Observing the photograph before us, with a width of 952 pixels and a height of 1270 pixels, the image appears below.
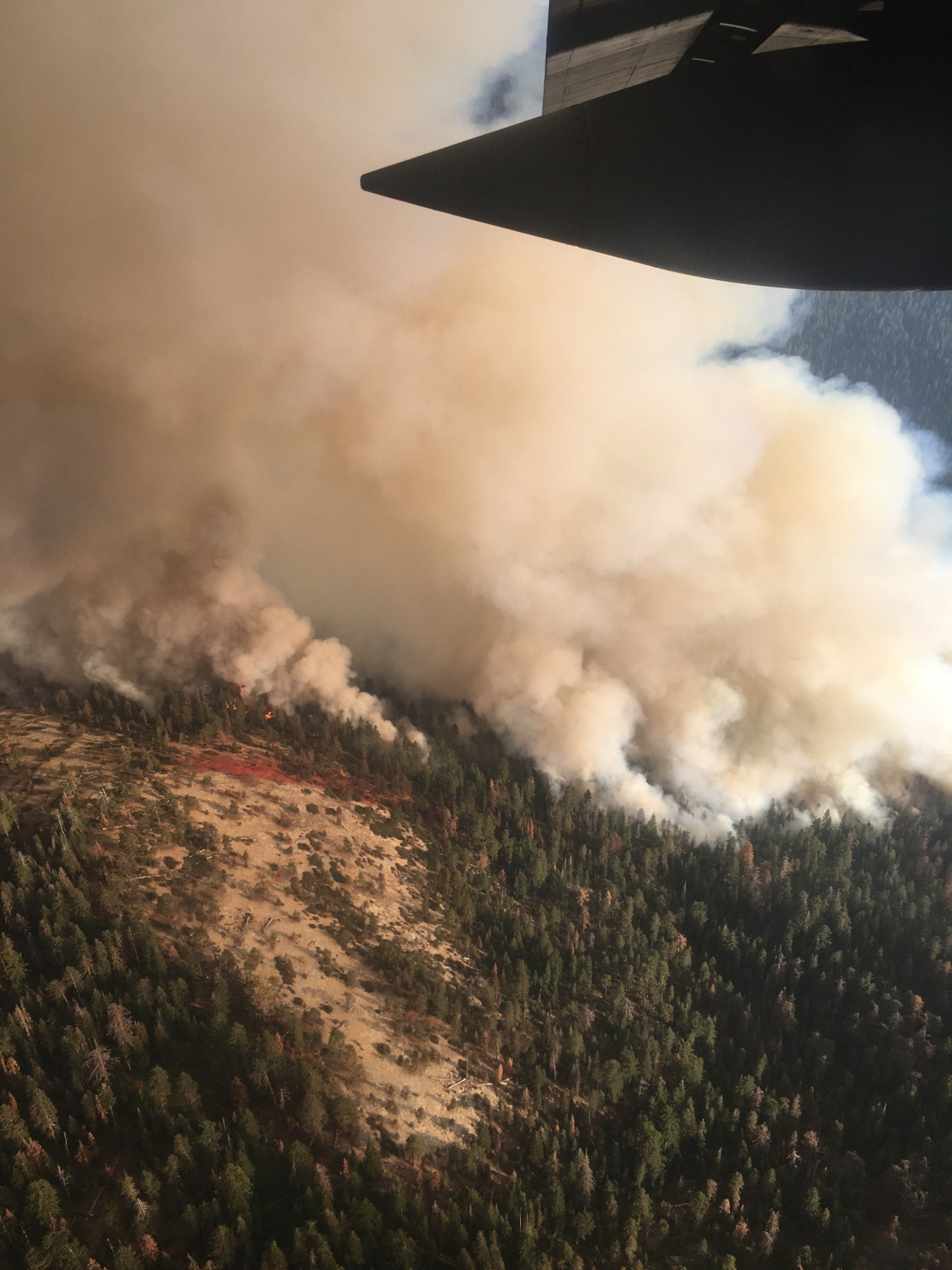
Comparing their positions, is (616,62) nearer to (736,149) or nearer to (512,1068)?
(736,149)

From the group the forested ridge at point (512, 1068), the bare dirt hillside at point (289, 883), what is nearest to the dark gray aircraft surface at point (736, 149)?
the forested ridge at point (512, 1068)

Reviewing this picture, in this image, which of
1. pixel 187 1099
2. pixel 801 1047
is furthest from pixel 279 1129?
pixel 801 1047

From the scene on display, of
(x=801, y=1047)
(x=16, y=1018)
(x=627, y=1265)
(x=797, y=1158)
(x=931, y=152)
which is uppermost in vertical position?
(x=801, y=1047)

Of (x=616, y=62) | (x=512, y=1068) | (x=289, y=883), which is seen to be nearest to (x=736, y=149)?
(x=616, y=62)

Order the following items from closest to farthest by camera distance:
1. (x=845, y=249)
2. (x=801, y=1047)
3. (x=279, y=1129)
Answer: (x=845, y=249)
(x=279, y=1129)
(x=801, y=1047)

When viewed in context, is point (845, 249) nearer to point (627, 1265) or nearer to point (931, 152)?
point (931, 152)
